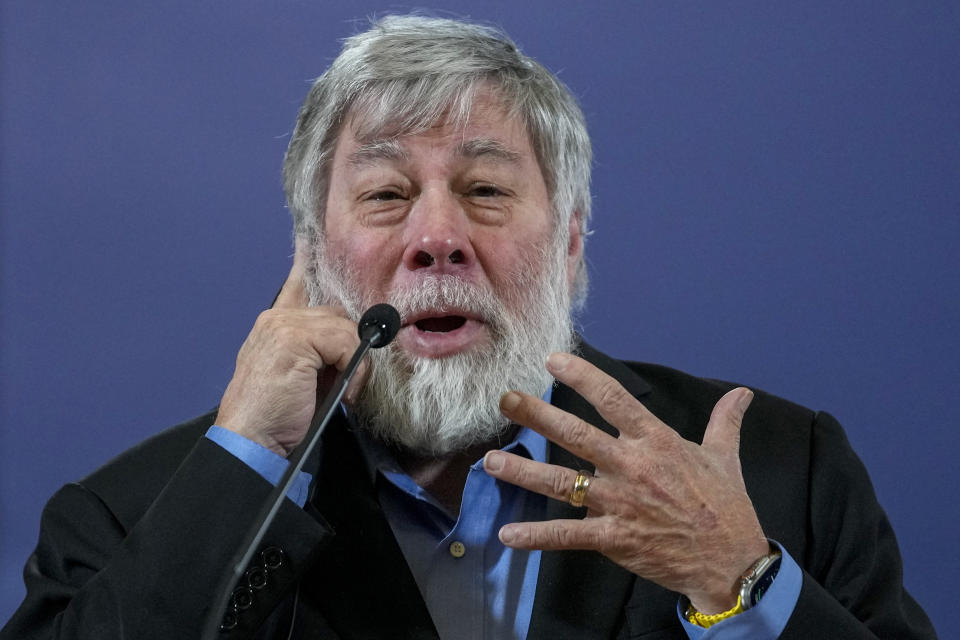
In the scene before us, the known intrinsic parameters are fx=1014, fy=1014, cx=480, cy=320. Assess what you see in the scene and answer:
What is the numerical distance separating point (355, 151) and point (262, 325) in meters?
0.36

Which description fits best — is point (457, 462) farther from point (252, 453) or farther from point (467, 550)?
point (252, 453)

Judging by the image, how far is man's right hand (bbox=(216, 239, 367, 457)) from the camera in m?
1.42

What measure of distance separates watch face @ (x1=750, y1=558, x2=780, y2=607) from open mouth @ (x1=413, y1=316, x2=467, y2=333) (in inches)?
23.4

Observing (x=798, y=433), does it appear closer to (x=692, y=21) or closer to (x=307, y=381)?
(x=307, y=381)

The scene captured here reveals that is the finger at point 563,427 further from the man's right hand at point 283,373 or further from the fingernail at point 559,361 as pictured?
the man's right hand at point 283,373

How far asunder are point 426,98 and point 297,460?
756 mm

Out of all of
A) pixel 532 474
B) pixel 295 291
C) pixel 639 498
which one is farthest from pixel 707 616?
pixel 295 291

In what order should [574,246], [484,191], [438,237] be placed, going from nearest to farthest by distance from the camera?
1. [438,237]
2. [484,191]
3. [574,246]

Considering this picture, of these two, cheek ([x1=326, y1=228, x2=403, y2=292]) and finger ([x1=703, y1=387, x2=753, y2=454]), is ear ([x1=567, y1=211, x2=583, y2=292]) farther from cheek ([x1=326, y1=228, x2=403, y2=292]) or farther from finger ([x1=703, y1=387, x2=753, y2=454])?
finger ([x1=703, y1=387, x2=753, y2=454])

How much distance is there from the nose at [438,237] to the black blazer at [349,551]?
0.32 meters

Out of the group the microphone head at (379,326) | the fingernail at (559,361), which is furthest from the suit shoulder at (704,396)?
the microphone head at (379,326)

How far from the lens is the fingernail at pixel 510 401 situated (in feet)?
4.11

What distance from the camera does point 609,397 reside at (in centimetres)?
125

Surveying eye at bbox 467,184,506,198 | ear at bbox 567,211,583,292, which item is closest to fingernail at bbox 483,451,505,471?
eye at bbox 467,184,506,198
